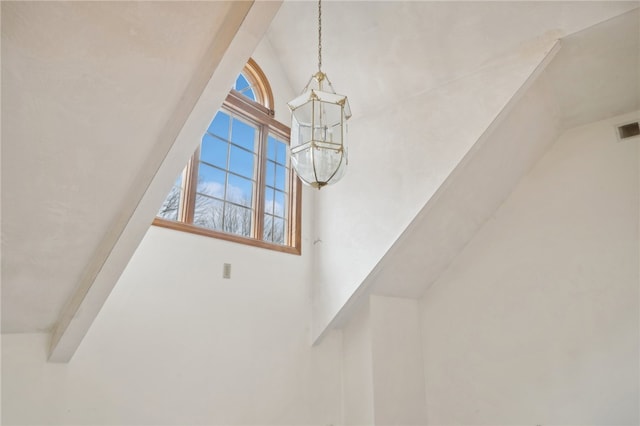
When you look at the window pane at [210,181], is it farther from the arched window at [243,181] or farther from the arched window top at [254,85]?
the arched window top at [254,85]

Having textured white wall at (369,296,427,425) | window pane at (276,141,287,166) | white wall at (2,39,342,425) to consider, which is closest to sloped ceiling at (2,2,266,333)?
white wall at (2,39,342,425)

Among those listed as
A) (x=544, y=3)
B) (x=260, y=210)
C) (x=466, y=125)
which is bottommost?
(x=260, y=210)

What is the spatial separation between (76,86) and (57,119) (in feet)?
0.50

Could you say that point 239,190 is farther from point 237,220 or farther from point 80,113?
point 80,113

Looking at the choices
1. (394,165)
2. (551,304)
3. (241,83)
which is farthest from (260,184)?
(551,304)

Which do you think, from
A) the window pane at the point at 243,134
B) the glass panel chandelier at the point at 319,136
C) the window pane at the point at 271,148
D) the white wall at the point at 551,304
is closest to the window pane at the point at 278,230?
the window pane at the point at 271,148

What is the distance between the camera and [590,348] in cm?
376

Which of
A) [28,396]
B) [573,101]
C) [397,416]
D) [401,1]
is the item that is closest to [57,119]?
[28,396]

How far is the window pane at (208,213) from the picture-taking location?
337 centimetres

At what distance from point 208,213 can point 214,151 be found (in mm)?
582

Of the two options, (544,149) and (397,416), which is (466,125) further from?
(397,416)

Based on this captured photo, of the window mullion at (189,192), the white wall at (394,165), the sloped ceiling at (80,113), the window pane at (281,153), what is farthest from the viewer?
the window pane at (281,153)

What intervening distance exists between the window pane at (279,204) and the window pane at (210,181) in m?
0.63

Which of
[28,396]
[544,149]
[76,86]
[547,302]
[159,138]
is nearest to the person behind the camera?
[76,86]
